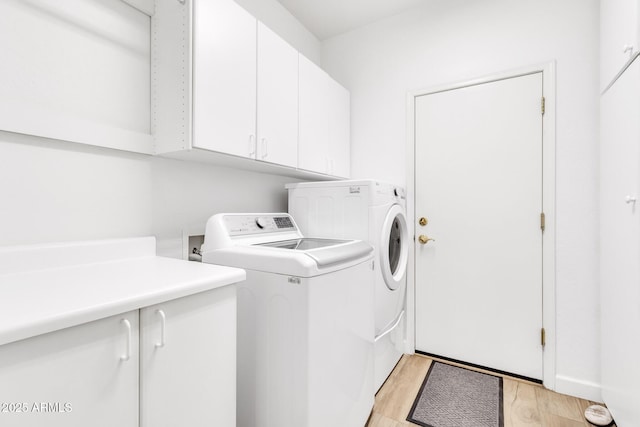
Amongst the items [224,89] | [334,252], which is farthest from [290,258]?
[224,89]

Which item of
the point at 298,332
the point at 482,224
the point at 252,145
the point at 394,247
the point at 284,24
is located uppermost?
the point at 284,24

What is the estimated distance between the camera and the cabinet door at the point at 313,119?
6.61 ft

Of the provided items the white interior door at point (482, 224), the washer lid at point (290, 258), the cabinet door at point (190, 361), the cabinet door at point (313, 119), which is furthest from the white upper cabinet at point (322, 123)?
the cabinet door at point (190, 361)

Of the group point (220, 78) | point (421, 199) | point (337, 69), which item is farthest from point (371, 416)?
point (337, 69)

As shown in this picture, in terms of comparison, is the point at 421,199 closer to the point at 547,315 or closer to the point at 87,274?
the point at 547,315

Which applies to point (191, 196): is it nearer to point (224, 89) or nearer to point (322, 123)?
point (224, 89)

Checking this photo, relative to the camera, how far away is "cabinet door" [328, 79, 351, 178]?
2.37 metres

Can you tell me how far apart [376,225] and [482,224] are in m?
0.87

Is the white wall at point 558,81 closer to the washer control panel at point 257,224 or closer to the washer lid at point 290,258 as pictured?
the washer control panel at point 257,224

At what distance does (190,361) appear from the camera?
3.07 feet

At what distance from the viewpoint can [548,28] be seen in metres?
1.93

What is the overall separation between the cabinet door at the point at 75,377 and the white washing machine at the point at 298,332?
554 millimetres

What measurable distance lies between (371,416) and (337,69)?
2.71 m

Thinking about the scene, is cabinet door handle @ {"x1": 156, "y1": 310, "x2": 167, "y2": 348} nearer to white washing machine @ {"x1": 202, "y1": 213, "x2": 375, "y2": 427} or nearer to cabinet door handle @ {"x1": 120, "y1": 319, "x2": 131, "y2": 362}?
cabinet door handle @ {"x1": 120, "y1": 319, "x2": 131, "y2": 362}
